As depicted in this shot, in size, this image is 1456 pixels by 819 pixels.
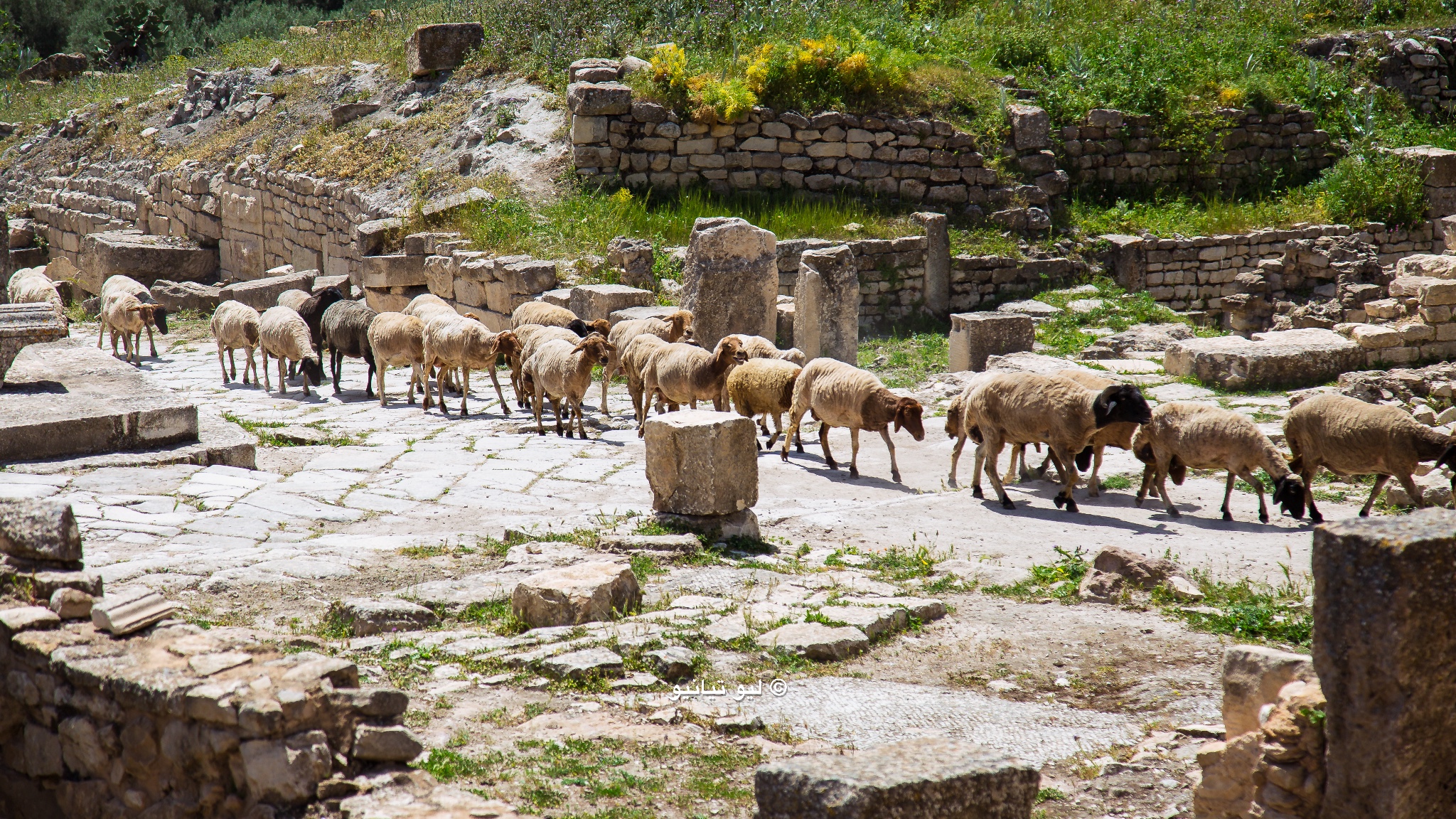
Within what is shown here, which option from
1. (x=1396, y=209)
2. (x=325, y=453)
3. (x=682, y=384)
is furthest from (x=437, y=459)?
(x=1396, y=209)

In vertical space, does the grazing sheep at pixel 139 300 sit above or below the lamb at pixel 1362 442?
above

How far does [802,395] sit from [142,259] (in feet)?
54.8

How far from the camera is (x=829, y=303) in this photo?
14.1m

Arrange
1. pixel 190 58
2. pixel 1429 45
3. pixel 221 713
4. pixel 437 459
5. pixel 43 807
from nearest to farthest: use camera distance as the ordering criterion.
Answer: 1. pixel 221 713
2. pixel 43 807
3. pixel 437 459
4. pixel 1429 45
5. pixel 190 58

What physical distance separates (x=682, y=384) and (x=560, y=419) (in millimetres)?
1353

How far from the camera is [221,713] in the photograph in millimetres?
4215

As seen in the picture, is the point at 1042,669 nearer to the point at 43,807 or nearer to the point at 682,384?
the point at 43,807

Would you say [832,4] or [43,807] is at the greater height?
[832,4]

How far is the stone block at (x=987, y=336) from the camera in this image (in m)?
14.0

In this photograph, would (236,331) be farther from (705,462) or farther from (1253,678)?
(1253,678)

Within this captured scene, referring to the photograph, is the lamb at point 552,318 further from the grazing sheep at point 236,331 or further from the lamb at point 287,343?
the grazing sheep at point 236,331

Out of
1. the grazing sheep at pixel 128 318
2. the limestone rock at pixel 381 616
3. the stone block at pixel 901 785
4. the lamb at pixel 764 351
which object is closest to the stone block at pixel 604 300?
the lamb at pixel 764 351

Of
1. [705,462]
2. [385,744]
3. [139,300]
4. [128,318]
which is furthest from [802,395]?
[139,300]

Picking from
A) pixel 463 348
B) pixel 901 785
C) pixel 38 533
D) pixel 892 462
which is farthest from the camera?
pixel 463 348
